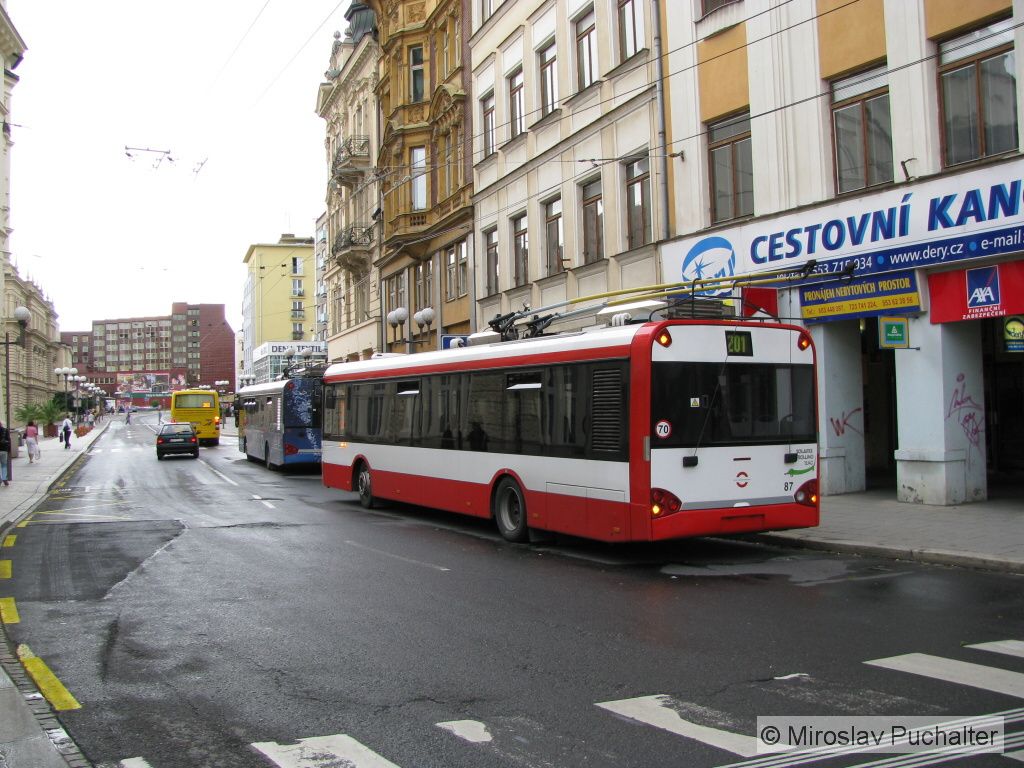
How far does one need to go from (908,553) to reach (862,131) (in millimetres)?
7975

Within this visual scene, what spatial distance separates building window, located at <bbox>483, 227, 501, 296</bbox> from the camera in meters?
28.8

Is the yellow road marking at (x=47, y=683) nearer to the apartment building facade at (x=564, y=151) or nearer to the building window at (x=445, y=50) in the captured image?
the apartment building facade at (x=564, y=151)

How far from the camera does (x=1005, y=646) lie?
6254mm

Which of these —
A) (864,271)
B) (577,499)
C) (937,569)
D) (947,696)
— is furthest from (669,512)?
(864,271)

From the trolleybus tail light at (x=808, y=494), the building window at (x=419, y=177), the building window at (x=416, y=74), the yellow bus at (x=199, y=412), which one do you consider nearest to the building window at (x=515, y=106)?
the building window at (x=419, y=177)

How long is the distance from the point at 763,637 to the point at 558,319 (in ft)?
27.5

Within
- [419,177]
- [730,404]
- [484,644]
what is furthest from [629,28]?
[484,644]

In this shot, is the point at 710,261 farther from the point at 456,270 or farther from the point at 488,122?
the point at 456,270

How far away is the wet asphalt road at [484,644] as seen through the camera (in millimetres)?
4746

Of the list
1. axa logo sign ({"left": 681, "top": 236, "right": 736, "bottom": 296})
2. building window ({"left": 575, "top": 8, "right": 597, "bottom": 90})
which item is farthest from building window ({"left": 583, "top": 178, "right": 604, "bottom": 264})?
axa logo sign ({"left": 681, "top": 236, "right": 736, "bottom": 296})

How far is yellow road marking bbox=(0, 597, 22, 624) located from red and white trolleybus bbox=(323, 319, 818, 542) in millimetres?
5981

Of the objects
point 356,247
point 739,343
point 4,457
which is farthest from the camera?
point 356,247

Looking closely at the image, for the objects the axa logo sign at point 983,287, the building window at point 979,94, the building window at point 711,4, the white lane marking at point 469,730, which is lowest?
the white lane marking at point 469,730

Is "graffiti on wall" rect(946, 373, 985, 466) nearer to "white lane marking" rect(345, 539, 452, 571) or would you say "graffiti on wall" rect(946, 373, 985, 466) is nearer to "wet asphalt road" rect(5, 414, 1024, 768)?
"wet asphalt road" rect(5, 414, 1024, 768)
